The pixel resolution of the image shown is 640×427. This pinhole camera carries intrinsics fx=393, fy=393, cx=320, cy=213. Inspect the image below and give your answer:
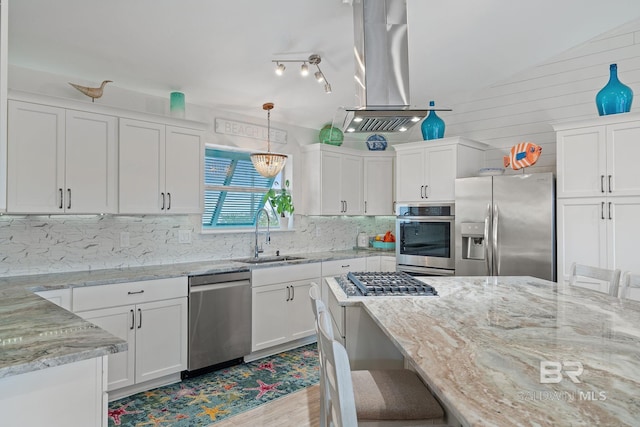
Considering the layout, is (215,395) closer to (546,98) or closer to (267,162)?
(267,162)

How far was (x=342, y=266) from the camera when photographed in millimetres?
4508

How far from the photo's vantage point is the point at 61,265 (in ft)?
10.3

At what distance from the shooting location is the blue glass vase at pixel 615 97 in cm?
321

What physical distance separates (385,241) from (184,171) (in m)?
2.85

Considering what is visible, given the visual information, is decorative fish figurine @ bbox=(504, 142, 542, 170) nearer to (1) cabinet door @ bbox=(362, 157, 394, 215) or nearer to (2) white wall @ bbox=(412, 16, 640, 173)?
(2) white wall @ bbox=(412, 16, 640, 173)

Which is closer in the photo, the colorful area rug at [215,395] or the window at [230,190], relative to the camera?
the colorful area rug at [215,395]

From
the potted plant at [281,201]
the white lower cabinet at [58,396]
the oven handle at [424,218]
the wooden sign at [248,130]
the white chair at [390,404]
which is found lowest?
the white chair at [390,404]

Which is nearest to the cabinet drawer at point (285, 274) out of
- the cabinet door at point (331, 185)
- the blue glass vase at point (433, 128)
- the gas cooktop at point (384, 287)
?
the cabinet door at point (331, 185)

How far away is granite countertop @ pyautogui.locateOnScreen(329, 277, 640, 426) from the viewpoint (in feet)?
2.89

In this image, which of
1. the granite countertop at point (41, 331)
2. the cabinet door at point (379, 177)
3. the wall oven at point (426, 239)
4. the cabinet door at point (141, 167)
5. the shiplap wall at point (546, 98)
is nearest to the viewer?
the granite countertop at point (41, 331)

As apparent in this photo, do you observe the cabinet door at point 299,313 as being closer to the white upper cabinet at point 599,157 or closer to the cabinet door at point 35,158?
the cabinet door at point 35,158

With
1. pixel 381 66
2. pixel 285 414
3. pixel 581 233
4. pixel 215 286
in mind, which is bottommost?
pixel 285 414

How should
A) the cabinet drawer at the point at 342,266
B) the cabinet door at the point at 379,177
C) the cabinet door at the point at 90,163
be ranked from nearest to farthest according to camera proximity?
1. the cabinet door at the point at 90,163
2. the cabinet drawer at the point at 342,266
3. the cabinet door at the point at 379,177

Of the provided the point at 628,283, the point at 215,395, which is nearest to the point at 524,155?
the point at 628,283
